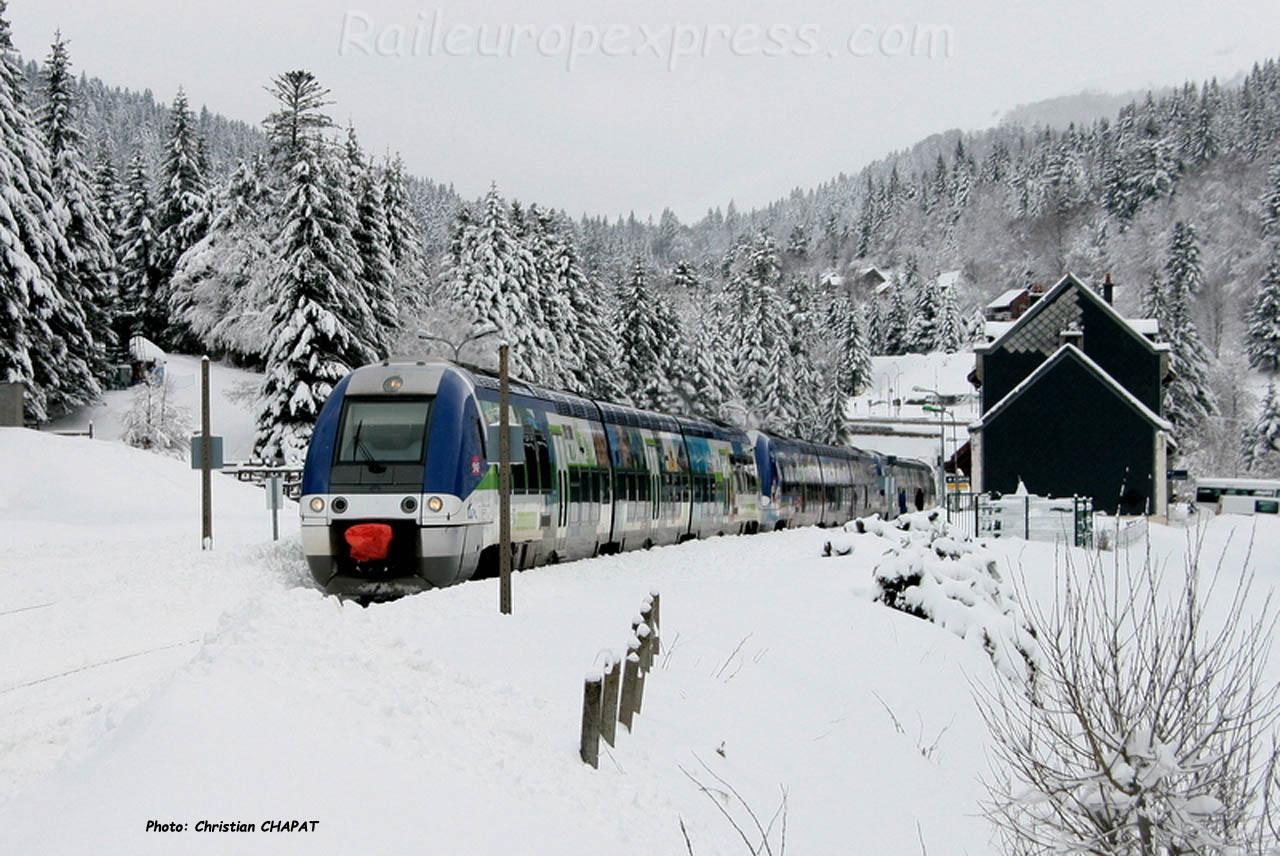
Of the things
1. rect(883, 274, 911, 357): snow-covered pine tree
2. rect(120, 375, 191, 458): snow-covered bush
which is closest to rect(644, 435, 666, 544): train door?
rect(120, 375, 191, 458): snow-covered bush

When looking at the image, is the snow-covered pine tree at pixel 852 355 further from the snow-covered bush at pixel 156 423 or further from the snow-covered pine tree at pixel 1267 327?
the snow-covered bush at pixel 156 423

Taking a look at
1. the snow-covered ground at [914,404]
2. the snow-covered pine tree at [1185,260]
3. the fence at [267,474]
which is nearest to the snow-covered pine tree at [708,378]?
the snow-covered ground at [914,404]

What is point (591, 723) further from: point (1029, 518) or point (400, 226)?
point (400, 226)

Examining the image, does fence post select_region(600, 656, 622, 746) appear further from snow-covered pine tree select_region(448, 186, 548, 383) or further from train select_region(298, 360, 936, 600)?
snow-covered pine tree select_region(448, 186, 548, 383)

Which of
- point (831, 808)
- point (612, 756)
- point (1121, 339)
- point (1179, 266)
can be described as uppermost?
point (1179, 266)

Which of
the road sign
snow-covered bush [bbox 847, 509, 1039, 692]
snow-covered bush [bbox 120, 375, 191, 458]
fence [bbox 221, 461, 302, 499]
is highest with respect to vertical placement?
snow-covered bush [bbox 120, 375, 191, 458]

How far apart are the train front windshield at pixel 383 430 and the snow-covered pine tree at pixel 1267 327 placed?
110m

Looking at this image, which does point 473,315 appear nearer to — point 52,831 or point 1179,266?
point 52,831

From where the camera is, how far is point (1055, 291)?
49.3 m

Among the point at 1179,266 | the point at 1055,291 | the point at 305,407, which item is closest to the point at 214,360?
the point at 305,407

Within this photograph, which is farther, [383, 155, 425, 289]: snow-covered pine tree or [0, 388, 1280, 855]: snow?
[383, 155, 425, 289]: snow-covered pine tree

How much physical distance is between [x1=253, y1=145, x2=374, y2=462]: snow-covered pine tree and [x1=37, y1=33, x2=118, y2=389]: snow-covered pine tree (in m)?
10.5

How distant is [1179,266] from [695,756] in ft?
373

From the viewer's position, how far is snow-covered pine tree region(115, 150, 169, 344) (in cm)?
6831
